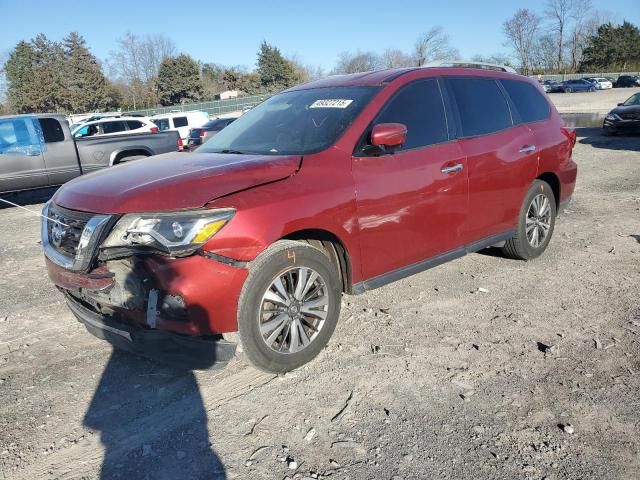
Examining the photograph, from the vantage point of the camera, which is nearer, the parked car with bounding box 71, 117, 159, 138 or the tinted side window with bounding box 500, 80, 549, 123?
the tinted side window with bounding box 500, 80, 549, 123

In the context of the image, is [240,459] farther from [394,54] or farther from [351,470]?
[394,54]

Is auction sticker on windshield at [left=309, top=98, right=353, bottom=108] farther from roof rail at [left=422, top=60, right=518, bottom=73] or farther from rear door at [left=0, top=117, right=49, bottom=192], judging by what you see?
rear door at [left=0, top=117, right=49, bottom=192]

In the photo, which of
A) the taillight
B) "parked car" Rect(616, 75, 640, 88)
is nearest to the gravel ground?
"parked car" Rect(616, 75, 640, 88)

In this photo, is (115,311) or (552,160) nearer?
(115,311)

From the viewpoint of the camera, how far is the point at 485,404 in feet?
9.52

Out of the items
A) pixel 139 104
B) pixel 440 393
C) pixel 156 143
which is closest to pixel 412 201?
pixel 440 393

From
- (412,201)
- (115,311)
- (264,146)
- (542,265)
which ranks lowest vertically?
(542,265)

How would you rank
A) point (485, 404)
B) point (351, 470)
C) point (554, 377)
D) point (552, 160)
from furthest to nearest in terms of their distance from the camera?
point (552, 160)
point (554, 377)
point (485, 404)
point (351, 470)

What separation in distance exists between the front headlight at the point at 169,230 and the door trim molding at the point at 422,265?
4.03ft

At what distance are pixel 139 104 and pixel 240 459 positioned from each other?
70726mm

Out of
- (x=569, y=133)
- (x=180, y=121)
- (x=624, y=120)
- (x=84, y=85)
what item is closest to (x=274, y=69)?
(x=84, y=85)

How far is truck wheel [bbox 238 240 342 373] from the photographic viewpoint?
9.82ft

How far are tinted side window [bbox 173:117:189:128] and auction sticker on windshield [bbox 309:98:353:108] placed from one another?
21545 mm

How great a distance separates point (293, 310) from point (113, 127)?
18.0 m
